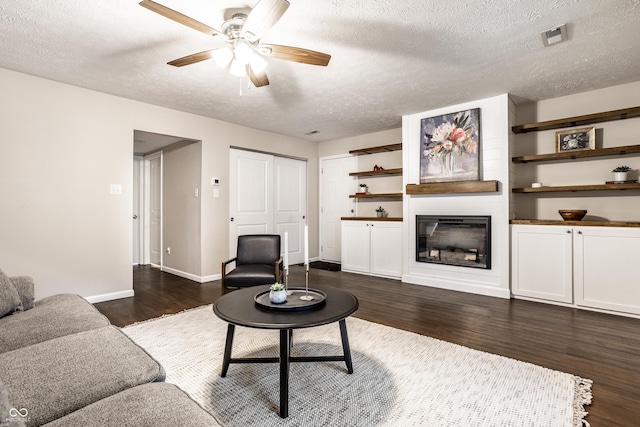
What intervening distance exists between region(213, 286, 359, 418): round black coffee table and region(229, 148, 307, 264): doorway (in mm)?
3052

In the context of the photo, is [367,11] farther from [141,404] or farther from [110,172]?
[110,172]

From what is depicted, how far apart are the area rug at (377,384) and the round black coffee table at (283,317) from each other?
0.11 m

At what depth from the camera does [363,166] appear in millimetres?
5887

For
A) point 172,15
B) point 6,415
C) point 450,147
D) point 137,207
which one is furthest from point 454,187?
point 137,207

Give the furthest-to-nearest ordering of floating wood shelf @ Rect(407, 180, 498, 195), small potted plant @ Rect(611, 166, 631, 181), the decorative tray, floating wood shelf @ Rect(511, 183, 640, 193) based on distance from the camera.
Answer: floating wood shelf @ Rect(407, 180, 498, 195)
small potted plant @ Rect(611, 166, 631, 181)
floating wood shelf @ Rect(511, 183, 640, 193)
the decorative tray

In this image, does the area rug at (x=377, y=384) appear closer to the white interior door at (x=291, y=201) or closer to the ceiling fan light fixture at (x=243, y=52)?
the ceiling fan light fixture at (x=243, y=52)

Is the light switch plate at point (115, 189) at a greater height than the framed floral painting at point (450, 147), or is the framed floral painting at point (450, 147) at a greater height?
the framed floral painting at point (450, 147)

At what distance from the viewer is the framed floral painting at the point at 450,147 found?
393cm

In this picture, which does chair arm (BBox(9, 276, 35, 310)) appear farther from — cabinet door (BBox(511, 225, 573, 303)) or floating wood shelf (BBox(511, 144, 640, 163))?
floating wood shelf (BBox(511, 144, 640, 163))

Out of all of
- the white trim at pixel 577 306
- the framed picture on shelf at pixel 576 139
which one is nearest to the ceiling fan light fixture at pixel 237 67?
the framed picture on shelf at pixel 576 139

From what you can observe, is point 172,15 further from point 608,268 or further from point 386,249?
point 608,268

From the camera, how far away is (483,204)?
3943mm

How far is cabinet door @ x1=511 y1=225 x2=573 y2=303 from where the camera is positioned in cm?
340

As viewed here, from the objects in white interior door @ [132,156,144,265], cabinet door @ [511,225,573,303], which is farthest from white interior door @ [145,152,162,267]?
cabinet door @ [511,225,573,303]
